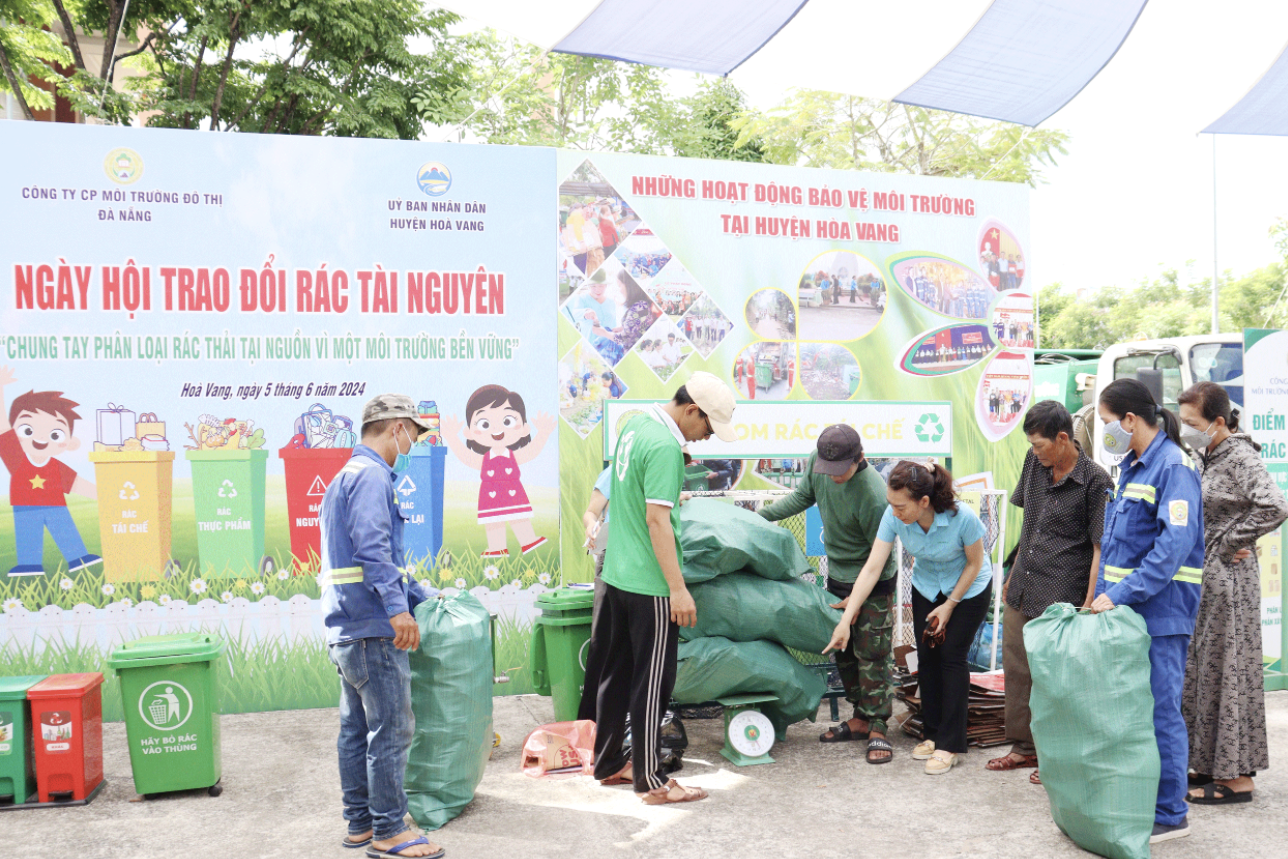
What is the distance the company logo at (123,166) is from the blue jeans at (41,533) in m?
1.84

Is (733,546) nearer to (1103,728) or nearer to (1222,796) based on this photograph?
(1103,728)

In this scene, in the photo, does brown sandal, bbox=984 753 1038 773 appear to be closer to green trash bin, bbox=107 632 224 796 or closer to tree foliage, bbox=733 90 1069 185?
green trash bin, bbox=107 632 224 796

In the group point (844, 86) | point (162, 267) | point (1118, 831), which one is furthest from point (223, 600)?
point (844, 86)

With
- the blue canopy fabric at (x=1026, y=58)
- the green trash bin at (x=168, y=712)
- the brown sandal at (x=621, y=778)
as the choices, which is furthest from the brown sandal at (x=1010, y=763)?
the blue canopy fabric at (x=1026, y=58)

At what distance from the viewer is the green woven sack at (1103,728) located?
365 cm

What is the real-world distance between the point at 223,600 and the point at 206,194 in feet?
7.53

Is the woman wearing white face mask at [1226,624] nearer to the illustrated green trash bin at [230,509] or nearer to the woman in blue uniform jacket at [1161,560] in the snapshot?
the woman in blue uniform jacket at [1161,560]

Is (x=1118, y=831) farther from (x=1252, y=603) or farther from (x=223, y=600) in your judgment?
(x=223, y=600)

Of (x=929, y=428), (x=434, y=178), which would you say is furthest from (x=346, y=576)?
(x=929, y=428)

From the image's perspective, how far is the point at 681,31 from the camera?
19.7 ft

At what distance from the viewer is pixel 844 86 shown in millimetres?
6816

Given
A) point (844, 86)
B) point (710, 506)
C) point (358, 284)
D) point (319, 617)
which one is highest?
point (844, 86)

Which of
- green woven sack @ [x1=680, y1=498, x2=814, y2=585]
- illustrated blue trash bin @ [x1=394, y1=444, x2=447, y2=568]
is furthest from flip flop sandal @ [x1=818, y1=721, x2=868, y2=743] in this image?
illustrated blue trash bin @ [x1=394, y1=444, x2=447, y2=568]

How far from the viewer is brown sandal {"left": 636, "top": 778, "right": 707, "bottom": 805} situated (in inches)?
169
